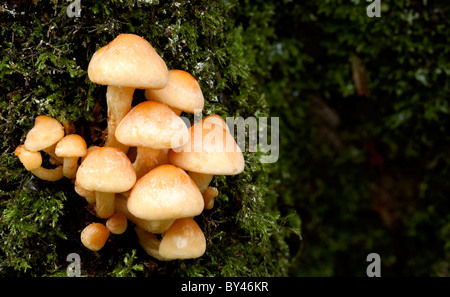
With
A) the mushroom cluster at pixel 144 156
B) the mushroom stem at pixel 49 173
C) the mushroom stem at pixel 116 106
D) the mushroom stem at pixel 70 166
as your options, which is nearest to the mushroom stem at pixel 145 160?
the mushroom cluster at pixel 144 156

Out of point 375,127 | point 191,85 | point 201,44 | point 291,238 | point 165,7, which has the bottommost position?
point 291,238

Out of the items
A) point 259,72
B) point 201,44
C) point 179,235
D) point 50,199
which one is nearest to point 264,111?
point 259,72

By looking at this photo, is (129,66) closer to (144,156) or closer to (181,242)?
(144,156)

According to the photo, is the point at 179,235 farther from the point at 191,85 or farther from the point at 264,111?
the point at 264,111

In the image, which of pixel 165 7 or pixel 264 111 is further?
pixel 264 111

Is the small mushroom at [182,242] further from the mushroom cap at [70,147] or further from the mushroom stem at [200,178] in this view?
the mushroom cap at [70,147]

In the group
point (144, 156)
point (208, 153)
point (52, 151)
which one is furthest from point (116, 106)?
point (208, 153)
